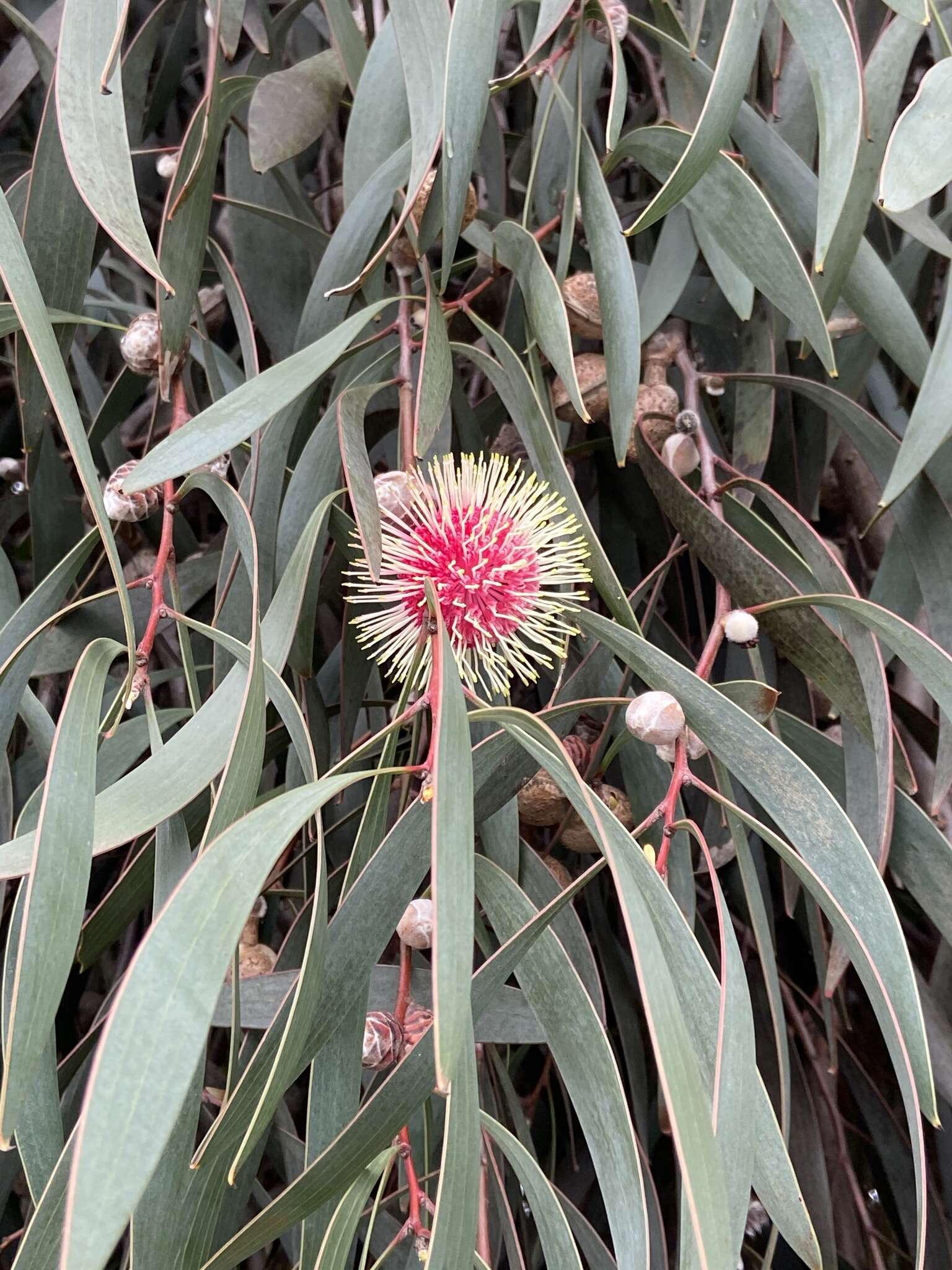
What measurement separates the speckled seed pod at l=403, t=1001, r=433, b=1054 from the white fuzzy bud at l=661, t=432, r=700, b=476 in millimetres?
321

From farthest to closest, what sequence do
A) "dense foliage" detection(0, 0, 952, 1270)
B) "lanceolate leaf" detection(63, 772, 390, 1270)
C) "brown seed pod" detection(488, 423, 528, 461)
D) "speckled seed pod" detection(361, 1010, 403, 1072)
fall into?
"brown seed pod" detection(488, 423, 528, 461) → "speckled seed pod" detection(361, 1010, 403, 1072) → "dense foliage" detection(0, 0, 952, 1270) → "lanceolate leaf" detection(63, 772, 390, 1270)

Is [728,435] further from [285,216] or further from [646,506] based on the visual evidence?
[285,216]

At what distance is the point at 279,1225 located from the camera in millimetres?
376

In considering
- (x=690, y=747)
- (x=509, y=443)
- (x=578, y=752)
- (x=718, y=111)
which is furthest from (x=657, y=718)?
(x=509, y=443)

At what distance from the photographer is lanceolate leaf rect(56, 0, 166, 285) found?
1.37 ft

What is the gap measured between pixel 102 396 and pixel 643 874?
64 cm

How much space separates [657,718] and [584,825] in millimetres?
184

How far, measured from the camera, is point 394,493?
19.8 inches

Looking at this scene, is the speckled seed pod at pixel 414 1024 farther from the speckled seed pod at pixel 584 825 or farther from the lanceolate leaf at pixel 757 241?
the lanceolate leaf at pixel 757 241

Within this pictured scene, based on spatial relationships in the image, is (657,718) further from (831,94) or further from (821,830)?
(831,94)

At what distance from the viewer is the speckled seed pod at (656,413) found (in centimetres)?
65

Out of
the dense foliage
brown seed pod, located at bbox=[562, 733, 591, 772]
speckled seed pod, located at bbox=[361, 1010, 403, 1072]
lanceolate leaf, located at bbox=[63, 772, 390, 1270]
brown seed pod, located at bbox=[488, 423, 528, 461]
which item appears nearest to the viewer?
lanceolate leaf, located at bbox=[63, 772, 390, 1270]

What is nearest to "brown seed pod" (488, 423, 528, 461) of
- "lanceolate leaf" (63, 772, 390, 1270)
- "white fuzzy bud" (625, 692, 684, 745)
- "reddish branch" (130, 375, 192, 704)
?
"reddish branch" (130, 375, 192, 704)

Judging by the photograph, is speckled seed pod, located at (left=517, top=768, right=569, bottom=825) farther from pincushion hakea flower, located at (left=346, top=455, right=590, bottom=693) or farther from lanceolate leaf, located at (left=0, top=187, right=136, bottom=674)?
lanceolate leaf, located at (left=0, top=187, right=136, bottom=674)
